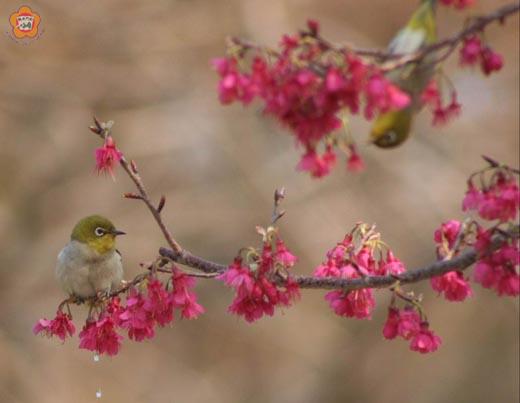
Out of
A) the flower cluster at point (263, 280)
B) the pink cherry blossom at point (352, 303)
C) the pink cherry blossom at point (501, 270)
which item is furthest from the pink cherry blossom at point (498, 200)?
the flower cluster at point (263, 280)

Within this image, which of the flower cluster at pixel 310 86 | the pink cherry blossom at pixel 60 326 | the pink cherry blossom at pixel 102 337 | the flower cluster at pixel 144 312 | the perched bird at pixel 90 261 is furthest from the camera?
the perched bird at pixel 90 261

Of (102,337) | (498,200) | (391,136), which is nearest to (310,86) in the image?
(391,136)

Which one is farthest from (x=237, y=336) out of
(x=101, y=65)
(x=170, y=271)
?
(x=170, y=271)

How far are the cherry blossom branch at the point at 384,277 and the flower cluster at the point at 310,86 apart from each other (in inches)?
25.8

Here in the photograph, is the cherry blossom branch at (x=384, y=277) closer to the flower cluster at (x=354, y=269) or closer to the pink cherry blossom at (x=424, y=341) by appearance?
the flower cluster at (x=354, y=269)

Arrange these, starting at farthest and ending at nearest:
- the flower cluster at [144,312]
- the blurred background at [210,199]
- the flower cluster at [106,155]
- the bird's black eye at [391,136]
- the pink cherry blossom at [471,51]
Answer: the blurred background at [210,199] < the flower cluster at [144,312] < the flower cluster at [106,155] < the bird's black eye at [391,136] < the pink cherry blossom at [471,51]

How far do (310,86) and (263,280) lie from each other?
3.19 ft

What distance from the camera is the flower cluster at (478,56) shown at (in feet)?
11.6

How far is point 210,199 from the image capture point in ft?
46.3

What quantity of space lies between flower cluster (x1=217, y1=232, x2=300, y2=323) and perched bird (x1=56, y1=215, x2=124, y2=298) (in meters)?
1.93

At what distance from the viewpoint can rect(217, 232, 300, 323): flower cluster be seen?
4.04 metres

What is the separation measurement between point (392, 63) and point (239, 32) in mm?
11149

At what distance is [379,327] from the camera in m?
14.2

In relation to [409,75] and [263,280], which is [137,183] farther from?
[409,75]
